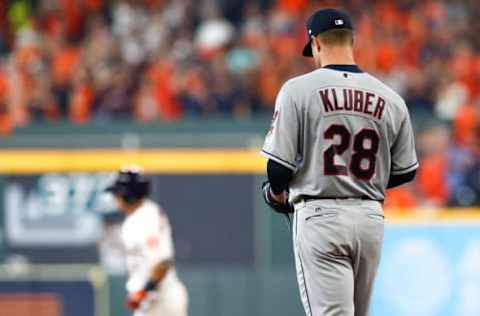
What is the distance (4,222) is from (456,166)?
455cm

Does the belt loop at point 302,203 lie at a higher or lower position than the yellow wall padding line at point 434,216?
higher

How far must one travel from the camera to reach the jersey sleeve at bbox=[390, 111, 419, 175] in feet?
23.5

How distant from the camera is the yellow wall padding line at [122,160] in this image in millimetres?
14508

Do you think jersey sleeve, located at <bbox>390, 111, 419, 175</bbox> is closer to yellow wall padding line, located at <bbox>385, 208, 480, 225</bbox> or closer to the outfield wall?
yellow wall padding line, located at <bbox>385, 208, 480, 225</bbox>

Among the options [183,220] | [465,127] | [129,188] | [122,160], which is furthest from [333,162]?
[122,160]

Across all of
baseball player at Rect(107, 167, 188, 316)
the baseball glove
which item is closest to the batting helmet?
baseball player at Rect(107, 167, 188, 316)

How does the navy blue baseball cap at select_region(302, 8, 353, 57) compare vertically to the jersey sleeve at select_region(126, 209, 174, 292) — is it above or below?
above

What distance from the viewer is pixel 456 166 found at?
1406cm

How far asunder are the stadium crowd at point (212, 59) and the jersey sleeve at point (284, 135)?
7613 millimetres

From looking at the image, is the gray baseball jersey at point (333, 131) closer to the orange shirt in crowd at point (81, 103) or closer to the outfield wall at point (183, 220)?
the outfield wall at point (183, 220)

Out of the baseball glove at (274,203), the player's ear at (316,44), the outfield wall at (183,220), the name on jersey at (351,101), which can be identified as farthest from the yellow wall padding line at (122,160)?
the name on jersey at (351,101)

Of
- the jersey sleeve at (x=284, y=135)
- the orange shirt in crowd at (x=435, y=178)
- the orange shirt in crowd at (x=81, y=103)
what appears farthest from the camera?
the orange shirt in crowd at (x=81, y=103)

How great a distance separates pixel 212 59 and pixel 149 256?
20.4 ft

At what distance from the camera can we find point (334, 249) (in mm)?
6910
